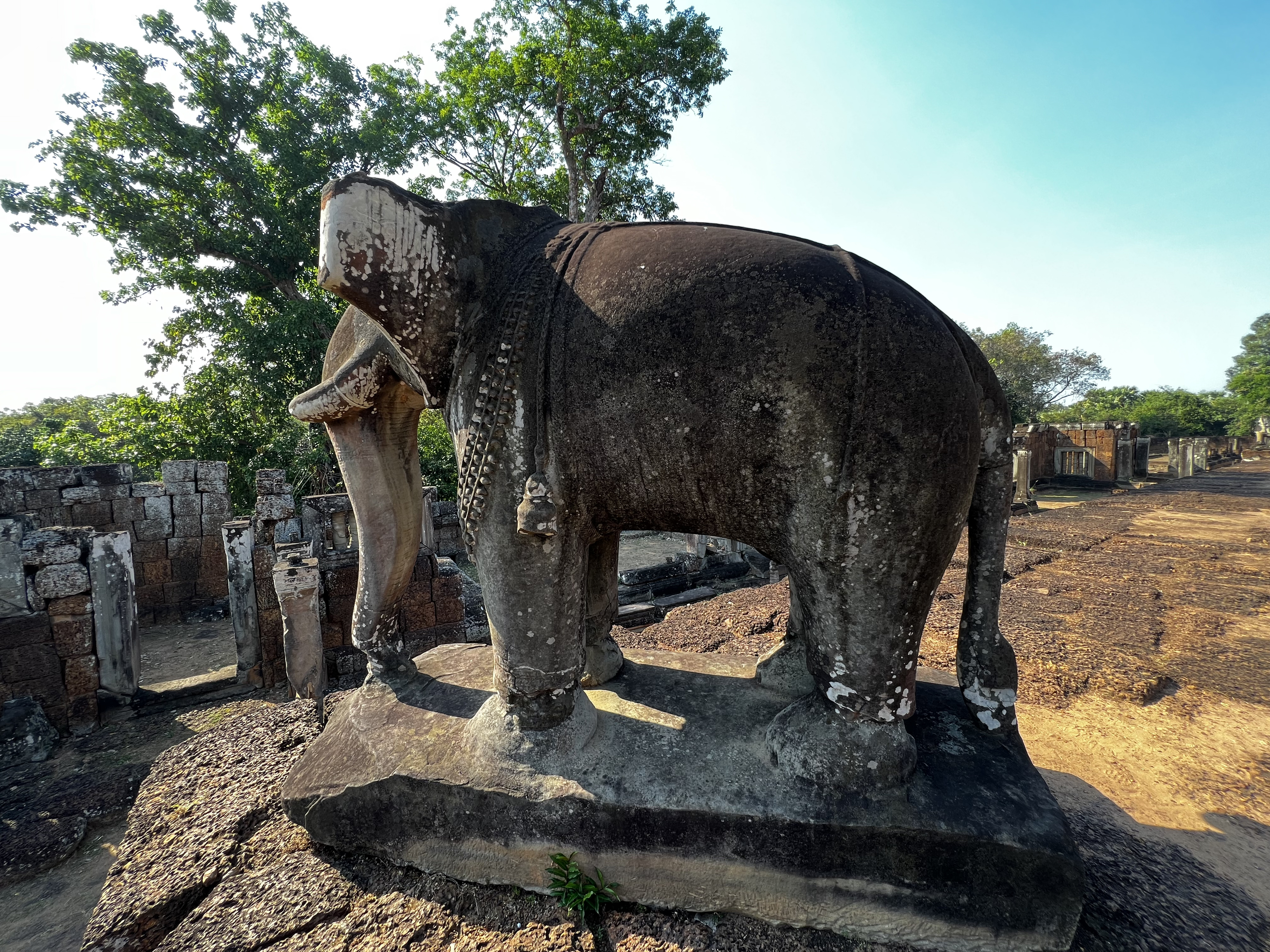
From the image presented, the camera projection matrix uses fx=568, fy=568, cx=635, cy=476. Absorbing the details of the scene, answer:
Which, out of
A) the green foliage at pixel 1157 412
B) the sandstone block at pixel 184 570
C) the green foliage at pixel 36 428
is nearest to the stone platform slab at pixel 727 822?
the sandstone block at pixel 184 570

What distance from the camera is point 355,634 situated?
7.76 feet

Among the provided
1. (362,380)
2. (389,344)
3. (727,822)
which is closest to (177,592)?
(362,380)

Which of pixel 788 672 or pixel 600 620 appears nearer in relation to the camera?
pixel 788 672

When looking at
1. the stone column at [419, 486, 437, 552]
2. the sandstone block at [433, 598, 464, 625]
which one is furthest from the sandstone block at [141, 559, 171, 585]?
the sandstone block at [433, 598, 464, 625]

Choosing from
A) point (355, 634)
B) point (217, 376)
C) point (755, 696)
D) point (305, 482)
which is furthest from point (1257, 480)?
point (217, 376)

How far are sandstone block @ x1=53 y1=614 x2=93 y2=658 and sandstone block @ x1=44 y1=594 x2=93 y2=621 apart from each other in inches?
1.2

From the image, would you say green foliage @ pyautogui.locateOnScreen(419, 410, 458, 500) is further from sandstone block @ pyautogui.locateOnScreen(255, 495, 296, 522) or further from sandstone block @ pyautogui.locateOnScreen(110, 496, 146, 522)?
sandstone block @ pyautogui.locateOnScreen(255, 495, 296, 522)

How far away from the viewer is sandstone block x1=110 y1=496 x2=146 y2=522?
8453mm

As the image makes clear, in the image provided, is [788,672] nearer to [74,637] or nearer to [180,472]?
[74,637]

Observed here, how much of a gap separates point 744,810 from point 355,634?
1.67 meters

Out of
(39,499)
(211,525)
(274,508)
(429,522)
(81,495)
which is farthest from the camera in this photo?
(211,525)

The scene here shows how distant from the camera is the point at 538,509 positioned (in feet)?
5.44

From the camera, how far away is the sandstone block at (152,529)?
837 centimetres

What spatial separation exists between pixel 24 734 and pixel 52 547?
1.43m
